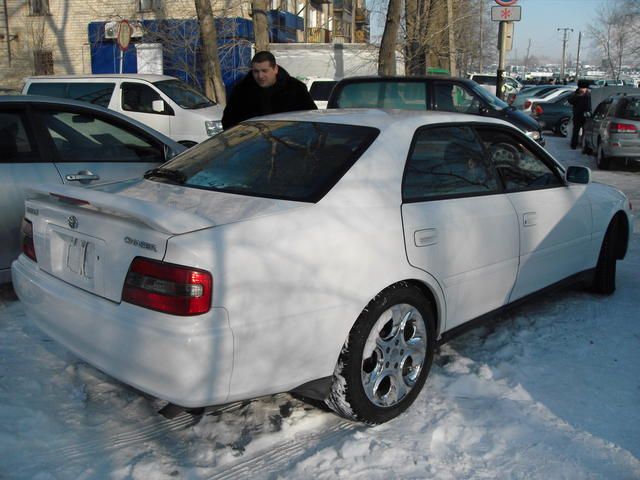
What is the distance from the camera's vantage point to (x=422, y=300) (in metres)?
3.56

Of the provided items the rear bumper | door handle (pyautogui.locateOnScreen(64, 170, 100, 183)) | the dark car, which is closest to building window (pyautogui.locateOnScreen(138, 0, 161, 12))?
the dark car

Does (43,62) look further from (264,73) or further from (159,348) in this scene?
(159,348)

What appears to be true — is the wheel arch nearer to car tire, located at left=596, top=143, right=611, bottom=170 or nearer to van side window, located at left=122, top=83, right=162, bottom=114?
car tire, located at left=596, top=143, right=611, bottom=170

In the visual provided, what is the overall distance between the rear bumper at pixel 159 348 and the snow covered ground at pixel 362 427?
0.45 meters

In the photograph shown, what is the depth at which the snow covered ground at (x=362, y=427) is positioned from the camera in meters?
3.06

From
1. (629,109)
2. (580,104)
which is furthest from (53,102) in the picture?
(580,104)

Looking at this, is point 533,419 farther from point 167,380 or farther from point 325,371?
point 167,380

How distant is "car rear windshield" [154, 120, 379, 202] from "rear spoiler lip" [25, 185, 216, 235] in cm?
50

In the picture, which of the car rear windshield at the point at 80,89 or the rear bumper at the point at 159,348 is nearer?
the rear bumper at the point at 159,348

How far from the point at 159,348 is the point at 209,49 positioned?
15.7 m

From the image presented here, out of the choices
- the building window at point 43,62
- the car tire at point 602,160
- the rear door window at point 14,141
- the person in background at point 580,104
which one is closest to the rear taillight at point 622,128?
the car tire at point 602,160

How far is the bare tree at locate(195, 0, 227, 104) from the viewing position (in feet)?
55.2

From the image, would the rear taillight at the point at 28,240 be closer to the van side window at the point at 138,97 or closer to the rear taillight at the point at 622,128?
the van side window at the point at 138,97

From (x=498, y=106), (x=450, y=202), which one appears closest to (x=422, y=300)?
(x=450, y=202)
